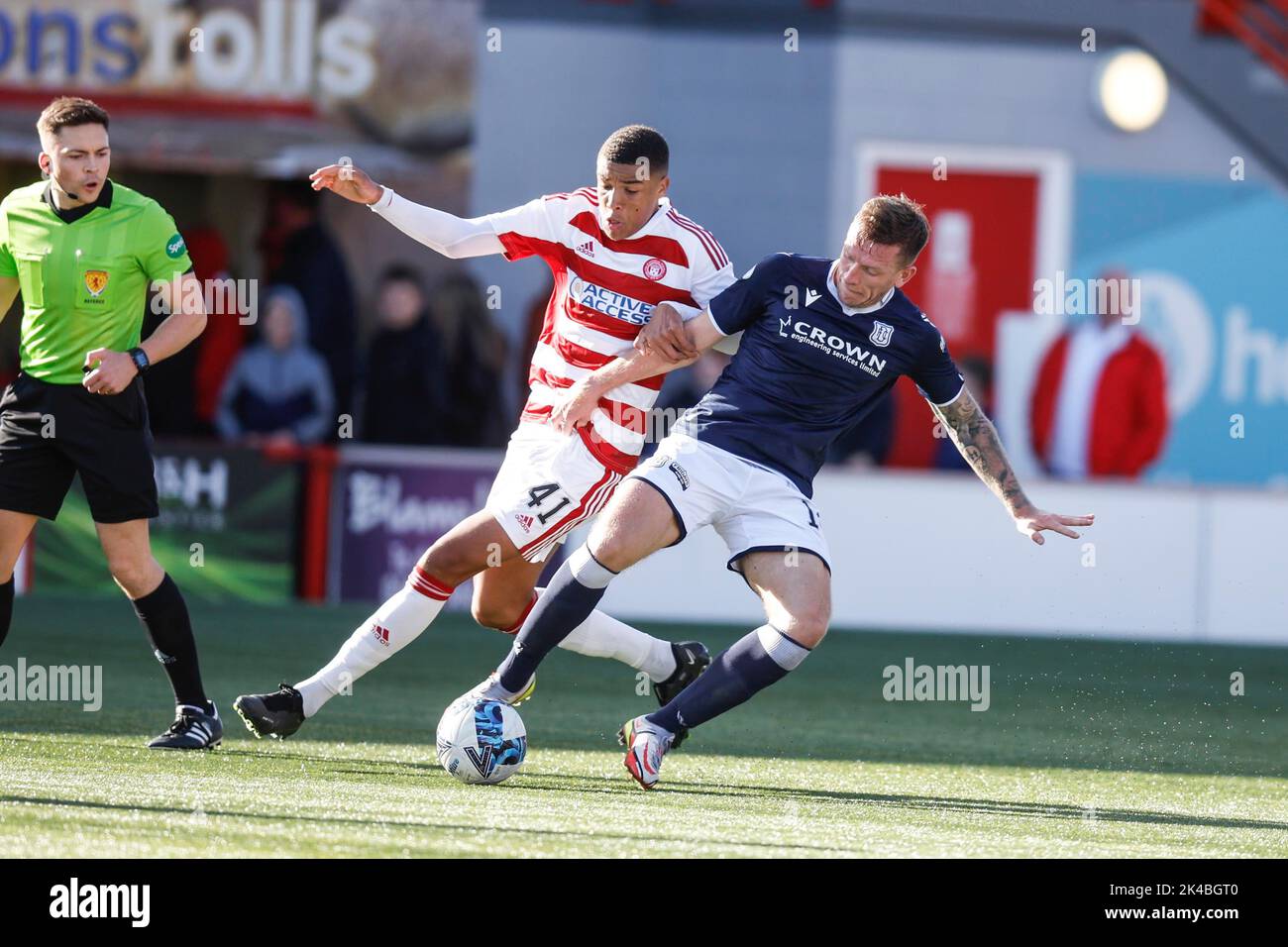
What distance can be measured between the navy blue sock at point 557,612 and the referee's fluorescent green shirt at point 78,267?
1.61m

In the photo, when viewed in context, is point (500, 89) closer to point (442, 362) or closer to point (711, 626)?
point (442, 362)

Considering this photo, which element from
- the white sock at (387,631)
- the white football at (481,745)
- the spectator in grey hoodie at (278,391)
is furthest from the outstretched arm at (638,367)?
the spectator in grey hoodie at (278,391)

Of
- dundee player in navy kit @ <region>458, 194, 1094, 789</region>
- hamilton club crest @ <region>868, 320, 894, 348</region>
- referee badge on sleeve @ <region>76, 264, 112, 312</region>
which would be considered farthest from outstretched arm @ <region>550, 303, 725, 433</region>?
referee badge on sleeve @ <region>76, 264, 112, 312</region>

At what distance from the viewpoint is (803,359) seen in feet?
21.4

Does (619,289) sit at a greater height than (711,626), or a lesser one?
greater

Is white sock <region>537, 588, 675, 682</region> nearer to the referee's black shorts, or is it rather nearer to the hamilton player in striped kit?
the hamilton player in striped kit

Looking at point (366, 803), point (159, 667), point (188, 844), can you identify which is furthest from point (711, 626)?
point (188, 844)

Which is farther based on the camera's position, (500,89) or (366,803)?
(500,89)

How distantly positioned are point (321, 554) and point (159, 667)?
146 inches

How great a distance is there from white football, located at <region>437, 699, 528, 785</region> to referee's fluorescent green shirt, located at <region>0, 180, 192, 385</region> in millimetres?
1677

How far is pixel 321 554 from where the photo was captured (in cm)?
1280

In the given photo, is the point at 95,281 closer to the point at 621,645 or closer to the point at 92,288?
the point at 92,288

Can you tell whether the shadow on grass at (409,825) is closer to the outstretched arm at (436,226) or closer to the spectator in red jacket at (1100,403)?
the outstretched arm at (436,226)

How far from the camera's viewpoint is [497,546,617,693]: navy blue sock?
6352 millimetres
